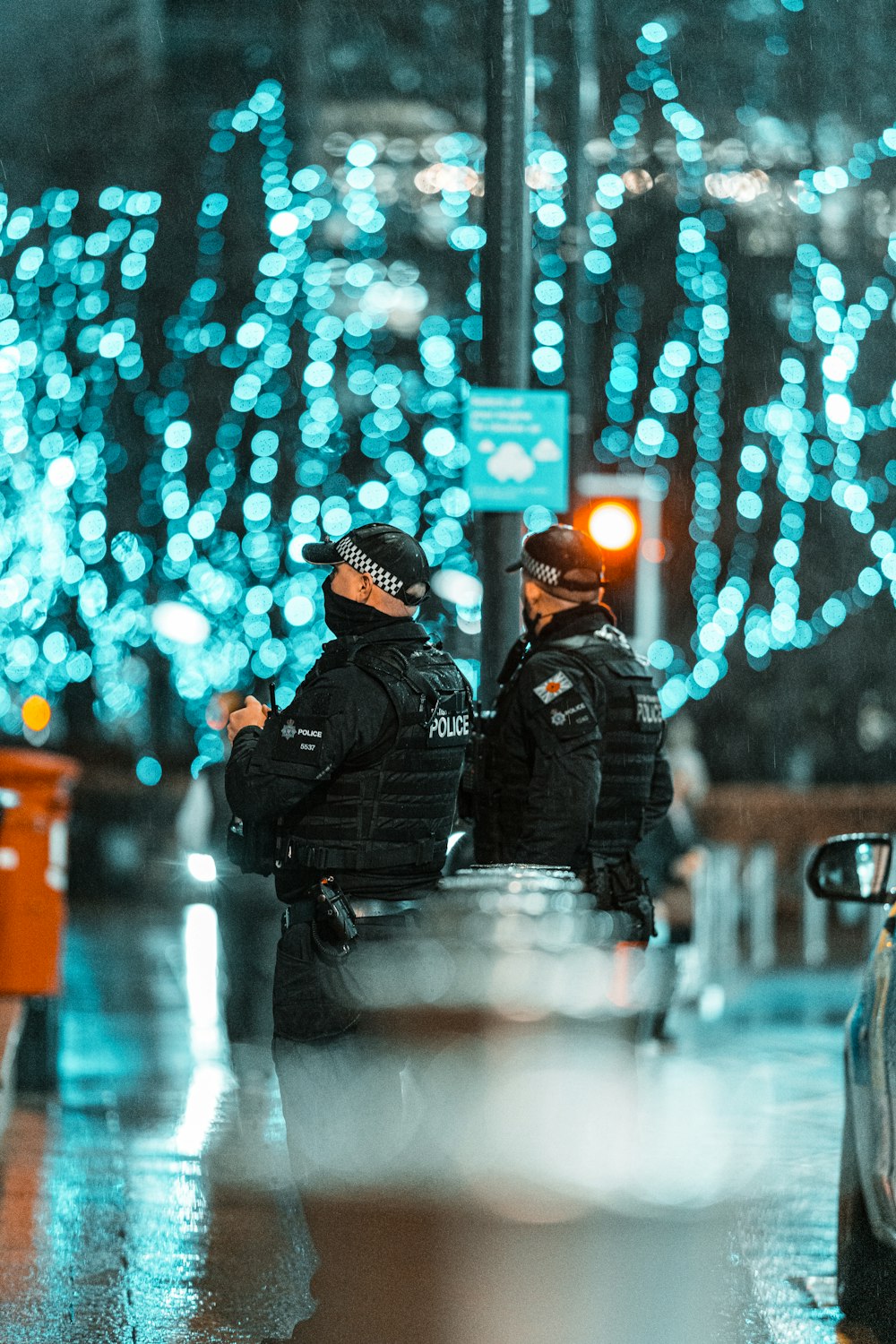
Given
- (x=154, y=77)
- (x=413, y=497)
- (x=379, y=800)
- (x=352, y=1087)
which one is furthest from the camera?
(x=154, y=77)

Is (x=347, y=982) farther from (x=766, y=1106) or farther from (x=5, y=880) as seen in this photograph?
(x=5, y=880)

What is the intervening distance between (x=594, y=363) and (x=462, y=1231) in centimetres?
1747

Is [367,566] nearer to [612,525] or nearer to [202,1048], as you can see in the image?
[202,1048]

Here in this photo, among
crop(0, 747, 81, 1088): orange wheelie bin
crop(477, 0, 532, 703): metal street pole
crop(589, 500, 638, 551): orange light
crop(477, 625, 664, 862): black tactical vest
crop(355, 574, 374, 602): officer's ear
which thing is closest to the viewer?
crop(355, 574, 374, 602): officer's ear

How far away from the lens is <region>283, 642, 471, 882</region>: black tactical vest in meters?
4.68

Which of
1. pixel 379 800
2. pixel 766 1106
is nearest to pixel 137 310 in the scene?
pixel 766 1106

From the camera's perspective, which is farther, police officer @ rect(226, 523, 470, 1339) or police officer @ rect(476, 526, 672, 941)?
police officer @ rect(476, 526, 672, 941)

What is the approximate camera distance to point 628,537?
10.5m

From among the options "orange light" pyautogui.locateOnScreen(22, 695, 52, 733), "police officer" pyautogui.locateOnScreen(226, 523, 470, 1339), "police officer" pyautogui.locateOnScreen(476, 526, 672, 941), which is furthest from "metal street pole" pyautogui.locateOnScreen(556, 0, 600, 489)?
"police officer" pyautogui.locateOnScreen(226, 523, 470, 1339)

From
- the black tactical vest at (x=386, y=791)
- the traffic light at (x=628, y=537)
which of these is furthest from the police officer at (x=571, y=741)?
the traffic light at (x=628, y=537)

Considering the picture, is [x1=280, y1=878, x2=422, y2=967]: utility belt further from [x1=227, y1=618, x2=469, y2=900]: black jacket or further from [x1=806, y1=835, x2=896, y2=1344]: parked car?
[x1=806, y1=835, x2=896, y2=1344]: parked car

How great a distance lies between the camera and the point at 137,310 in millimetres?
17781

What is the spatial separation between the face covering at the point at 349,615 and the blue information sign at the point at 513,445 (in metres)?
2.95

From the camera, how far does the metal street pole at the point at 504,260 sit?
25.0 ft
